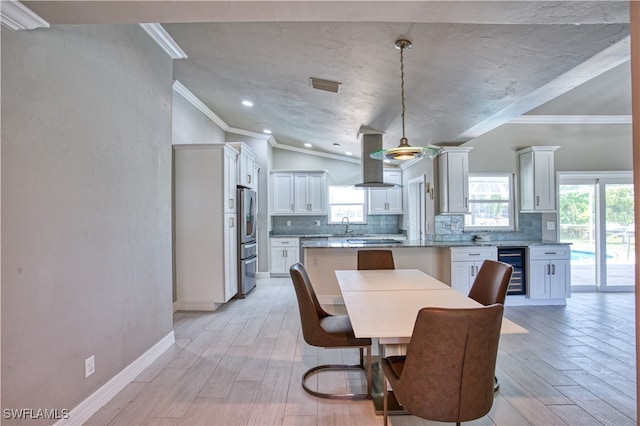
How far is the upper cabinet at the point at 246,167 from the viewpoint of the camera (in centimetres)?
504

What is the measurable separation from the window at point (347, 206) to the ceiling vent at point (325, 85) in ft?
12.7

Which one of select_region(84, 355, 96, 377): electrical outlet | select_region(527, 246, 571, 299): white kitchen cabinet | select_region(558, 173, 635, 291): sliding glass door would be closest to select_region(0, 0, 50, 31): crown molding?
select_region(84, 355, 96, 377): electrical outlet

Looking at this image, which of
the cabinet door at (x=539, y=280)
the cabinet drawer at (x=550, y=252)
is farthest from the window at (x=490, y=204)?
the cabinet door at (x=539, y=280)

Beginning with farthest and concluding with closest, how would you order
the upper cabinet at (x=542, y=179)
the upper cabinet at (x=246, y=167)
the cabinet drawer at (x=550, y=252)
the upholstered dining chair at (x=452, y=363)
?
the upper cabinet at (x=246, y=167) → the upper cabinet at (x=542, y=179) → the cabinet drawer at (x=550, y=252) → the upholstered dining chair at (x=452, y=363)

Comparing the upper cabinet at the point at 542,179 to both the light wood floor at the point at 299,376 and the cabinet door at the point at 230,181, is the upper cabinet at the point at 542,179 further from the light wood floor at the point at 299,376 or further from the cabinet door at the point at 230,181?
the cabinet door at the point at 230,181

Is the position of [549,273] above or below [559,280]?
above

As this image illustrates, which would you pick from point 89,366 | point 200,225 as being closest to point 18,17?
point 89,366

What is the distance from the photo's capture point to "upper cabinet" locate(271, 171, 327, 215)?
6.89 m

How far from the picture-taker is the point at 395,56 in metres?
2.53

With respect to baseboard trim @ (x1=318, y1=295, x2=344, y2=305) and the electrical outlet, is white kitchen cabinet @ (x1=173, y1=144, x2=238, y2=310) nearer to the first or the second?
baseboard trim @ (x1=318, y1=295, x2=344, y2=305)

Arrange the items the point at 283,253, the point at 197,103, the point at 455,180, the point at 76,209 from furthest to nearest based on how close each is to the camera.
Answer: the point at 283,253 < the point at 197,103 < the point at 455,180 < the point at 76,209

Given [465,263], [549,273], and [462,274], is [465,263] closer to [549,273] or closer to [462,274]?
[462,274]

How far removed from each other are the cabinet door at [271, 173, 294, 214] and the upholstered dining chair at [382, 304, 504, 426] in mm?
5644

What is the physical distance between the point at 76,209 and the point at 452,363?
7.50 ft
